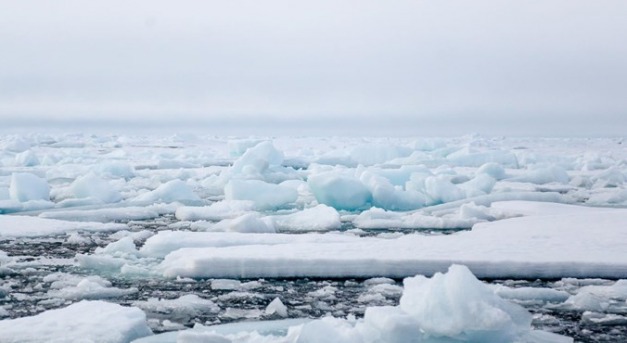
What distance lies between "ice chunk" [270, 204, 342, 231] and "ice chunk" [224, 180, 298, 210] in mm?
1747

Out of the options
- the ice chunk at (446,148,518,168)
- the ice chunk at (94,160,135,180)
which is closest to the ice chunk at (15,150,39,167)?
the ice chunk at (94,160,135,180)

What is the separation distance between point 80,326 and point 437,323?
1865 mm

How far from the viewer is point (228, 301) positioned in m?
4.68

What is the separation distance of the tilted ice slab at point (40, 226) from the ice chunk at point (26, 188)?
2.03 metres

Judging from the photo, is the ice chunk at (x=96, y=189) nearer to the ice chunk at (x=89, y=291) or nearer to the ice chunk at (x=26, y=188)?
the ice chunk at (x=26, y=188)

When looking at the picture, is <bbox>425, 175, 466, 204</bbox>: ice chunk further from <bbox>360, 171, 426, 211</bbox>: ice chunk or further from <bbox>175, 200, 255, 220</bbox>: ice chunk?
<bbox>175, 200, 255, 220</bbox>: ice chunk

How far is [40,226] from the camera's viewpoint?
27.3 ft

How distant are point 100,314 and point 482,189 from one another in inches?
376

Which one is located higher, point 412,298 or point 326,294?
point 412,298

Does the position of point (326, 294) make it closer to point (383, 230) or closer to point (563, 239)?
point (563, 239)

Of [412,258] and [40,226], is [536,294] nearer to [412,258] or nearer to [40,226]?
[412,258]

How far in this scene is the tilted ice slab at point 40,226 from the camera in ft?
25.9

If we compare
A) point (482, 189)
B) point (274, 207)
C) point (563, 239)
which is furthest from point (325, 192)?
point (563, 239)

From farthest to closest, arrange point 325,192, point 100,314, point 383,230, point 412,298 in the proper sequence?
point 325,192
point 383,230
point 100,314
point 412,298
